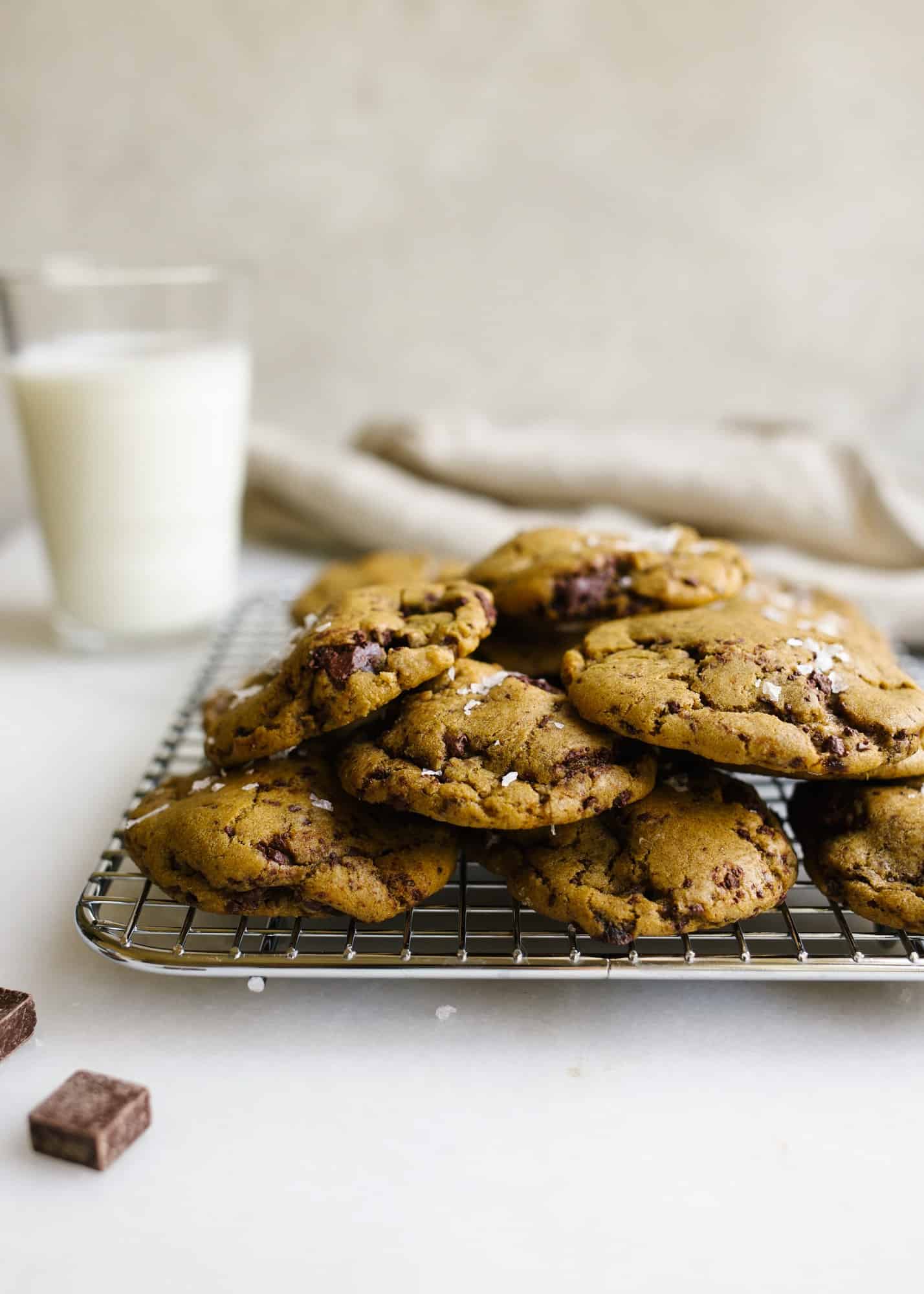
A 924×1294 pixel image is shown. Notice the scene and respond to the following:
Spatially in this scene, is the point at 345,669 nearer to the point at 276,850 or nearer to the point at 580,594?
the point at 276,850

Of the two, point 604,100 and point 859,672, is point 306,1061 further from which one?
point 604,100

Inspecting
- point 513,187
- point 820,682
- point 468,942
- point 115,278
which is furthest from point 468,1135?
point 513,187

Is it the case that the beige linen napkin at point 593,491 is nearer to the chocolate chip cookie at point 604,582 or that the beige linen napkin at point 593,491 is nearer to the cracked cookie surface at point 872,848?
the chocolate chip cookie at point 604,582

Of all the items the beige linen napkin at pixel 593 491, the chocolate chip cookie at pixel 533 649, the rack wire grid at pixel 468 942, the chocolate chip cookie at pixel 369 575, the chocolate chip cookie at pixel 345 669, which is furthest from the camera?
the beige linen napkin at pixel 593 491

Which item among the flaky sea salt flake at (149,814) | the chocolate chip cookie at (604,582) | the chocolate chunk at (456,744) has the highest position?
the chocolate chip cookie at (604,582)

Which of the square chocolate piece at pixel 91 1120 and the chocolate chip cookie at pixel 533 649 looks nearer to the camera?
the square chocolate piece at pixel 91 1120

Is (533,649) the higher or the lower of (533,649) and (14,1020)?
the higher

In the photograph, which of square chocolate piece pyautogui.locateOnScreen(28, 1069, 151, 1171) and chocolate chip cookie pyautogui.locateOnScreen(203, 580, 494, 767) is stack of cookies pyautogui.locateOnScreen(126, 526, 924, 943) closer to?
chocolate chip cookie pyautogui.locateOnScreen(203, 580, 494, 767)

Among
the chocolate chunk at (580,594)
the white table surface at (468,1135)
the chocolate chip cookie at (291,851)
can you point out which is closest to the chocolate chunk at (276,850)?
the chocolate chip cookie at (291,851)
